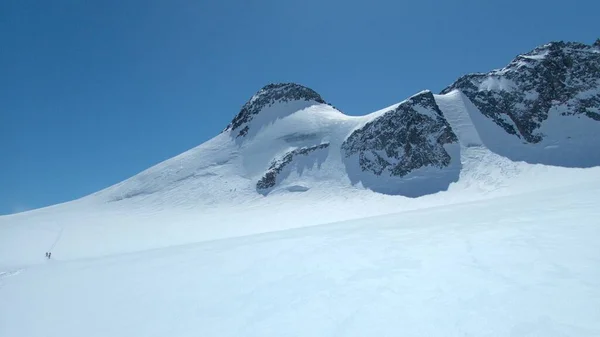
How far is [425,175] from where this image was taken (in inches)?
1560

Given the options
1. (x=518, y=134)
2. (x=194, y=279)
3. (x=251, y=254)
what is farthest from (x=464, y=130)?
(x=194, y=279)

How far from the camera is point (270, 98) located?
6888cm

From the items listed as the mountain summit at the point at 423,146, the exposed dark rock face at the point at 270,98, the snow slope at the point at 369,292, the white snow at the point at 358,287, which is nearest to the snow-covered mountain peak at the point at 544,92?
the mountain summit at the point at 423,146

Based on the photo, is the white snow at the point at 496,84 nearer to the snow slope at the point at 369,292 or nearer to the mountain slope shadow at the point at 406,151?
the mountain slope shadow at the point at 406,151

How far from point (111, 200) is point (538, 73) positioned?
244 ft

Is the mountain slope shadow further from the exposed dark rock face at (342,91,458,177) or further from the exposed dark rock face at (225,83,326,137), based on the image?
the exposed dark rock face at (225,83,326,137)

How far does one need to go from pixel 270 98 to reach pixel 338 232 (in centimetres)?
5826

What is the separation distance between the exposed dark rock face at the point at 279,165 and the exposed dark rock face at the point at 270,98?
18.6 m

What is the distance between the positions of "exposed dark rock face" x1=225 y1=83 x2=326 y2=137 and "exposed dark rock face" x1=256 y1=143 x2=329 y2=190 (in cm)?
1855

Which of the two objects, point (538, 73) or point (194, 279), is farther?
point (538, 73)

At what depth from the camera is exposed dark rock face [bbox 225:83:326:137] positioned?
66.6 m

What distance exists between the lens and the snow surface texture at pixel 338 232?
17.0ft

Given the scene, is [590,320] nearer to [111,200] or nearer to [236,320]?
[236,320]

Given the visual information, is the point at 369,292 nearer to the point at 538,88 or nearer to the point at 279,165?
the point at 279,165
